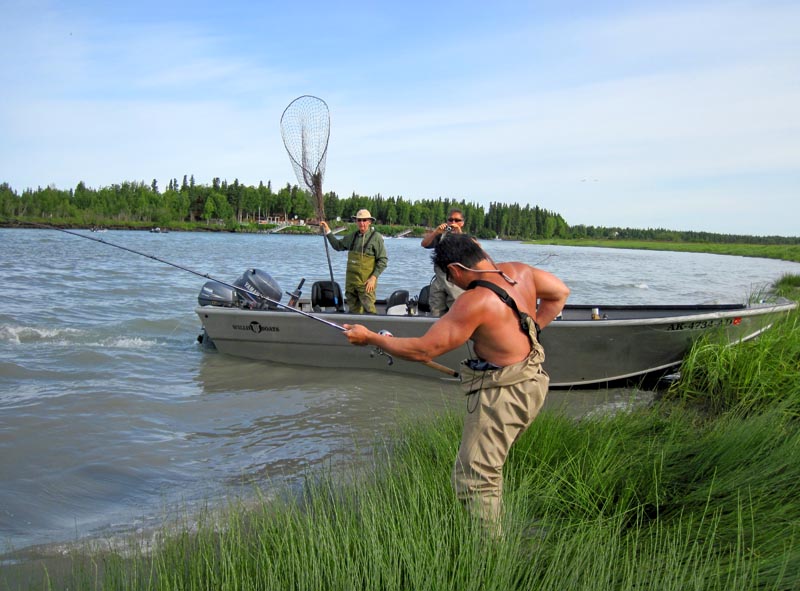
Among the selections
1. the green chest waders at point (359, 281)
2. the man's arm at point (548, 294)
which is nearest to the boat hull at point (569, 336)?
the green chest waders at point (359, 281)

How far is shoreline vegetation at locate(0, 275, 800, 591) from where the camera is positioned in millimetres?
2877

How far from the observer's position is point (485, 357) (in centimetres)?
349

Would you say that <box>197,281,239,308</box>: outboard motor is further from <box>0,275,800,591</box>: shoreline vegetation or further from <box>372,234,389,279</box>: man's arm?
<box>0,275,800,591</box>: shoreline vegetation

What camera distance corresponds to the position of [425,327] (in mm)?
8789

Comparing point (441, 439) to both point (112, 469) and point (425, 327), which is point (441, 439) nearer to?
point (112, 469)

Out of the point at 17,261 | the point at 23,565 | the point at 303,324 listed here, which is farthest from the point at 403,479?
the point at 17,261

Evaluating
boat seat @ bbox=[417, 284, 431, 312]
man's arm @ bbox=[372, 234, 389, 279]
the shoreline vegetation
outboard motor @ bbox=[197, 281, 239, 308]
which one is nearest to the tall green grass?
the shoreline vegetation

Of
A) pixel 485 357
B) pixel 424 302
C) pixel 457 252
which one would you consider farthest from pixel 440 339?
pixel 424 302

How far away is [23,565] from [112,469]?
1857mm

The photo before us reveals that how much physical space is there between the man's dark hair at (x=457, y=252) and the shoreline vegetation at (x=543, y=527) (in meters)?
1.16

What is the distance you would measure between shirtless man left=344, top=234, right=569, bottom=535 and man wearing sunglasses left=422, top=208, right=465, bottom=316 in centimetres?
413

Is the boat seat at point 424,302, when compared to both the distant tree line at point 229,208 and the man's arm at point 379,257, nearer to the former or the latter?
the man's arm at point 379,257

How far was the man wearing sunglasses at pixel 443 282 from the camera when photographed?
25.0 ft

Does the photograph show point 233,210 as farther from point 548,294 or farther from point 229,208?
point 548,294
